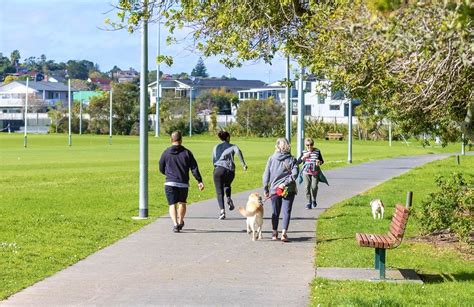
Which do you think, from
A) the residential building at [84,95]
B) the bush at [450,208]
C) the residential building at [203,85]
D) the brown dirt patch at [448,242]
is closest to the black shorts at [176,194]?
the brown dirt patch at [448,242]

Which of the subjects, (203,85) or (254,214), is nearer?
(254,214)

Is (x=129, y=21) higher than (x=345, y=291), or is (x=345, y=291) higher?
(x=129, y=21)

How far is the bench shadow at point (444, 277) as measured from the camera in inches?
427

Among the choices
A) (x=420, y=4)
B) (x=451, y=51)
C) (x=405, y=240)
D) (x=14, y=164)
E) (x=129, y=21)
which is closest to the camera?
(x=420, y=4)

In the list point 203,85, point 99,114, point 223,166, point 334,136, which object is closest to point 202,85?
point 203,85

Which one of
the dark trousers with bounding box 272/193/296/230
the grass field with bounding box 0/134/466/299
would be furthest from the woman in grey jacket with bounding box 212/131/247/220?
the dark trousers with bounding box 272/193/296/230

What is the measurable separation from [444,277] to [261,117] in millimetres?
88067

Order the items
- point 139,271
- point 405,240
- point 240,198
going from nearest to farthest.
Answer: point 139,271 → point 405,240 → point 240,198

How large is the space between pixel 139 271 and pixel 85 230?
4.55 m

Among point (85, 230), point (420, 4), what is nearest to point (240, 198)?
point (85, 230)

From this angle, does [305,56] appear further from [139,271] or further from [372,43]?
[139,271]

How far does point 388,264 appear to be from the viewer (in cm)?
1195

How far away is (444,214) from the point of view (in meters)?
13.6

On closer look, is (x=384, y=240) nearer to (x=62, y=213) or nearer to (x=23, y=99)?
(x=62, y=213)
